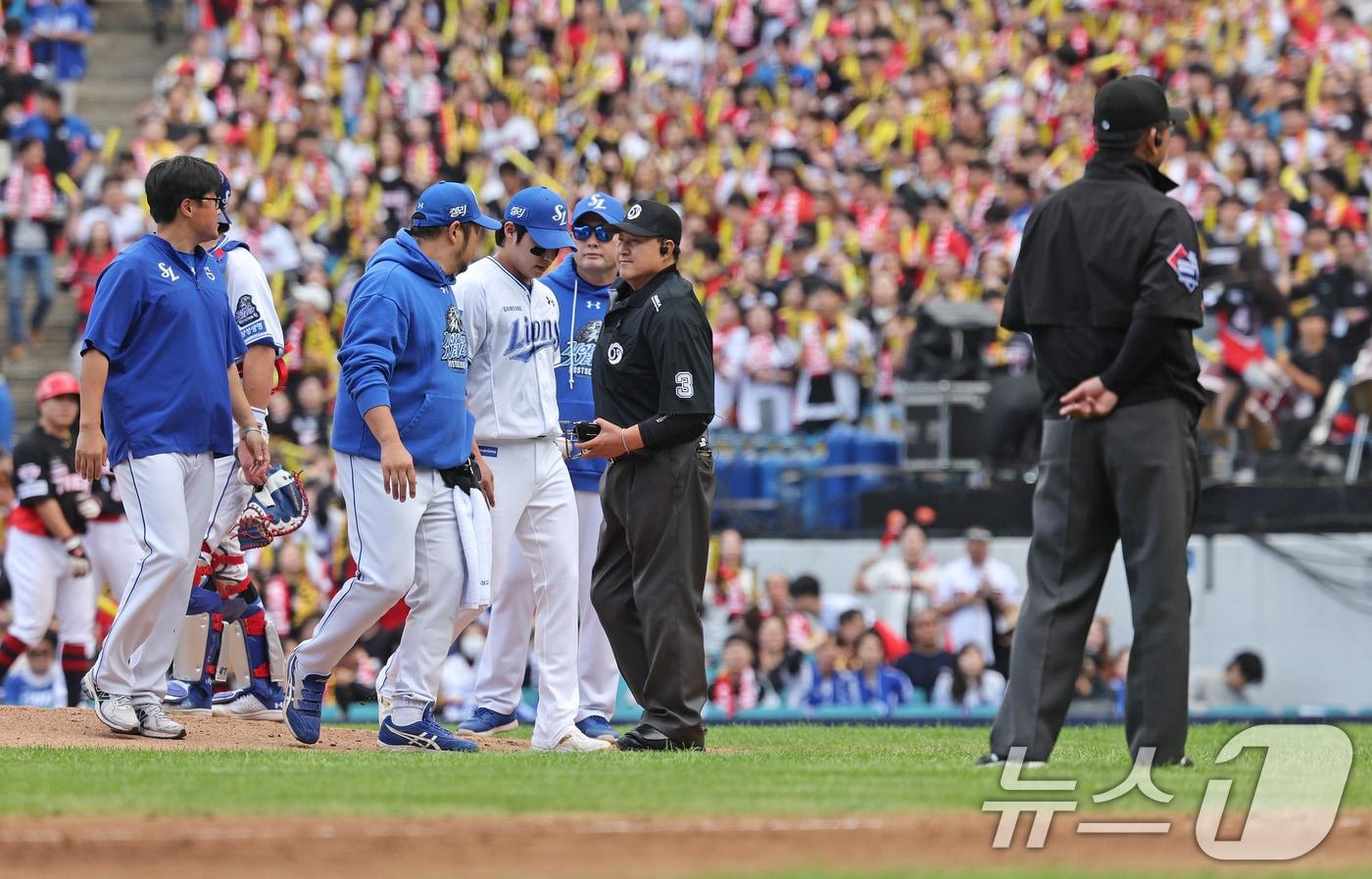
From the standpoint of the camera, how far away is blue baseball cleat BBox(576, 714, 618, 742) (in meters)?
9.62

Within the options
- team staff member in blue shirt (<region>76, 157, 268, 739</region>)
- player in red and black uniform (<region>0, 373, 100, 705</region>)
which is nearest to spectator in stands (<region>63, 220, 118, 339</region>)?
player in red and black uniform (<region>0, 373, 100, 705</region>)

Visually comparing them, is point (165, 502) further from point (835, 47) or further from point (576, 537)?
point (835, 47)

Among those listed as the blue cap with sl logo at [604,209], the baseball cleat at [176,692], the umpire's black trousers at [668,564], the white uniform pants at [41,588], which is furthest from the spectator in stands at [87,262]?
the umpire's black trousers at [668,564]

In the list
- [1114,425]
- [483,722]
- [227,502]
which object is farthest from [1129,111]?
[227,502]

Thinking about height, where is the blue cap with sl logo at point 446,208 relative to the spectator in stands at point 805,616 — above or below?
above

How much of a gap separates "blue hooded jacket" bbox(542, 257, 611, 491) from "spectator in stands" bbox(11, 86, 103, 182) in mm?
12446

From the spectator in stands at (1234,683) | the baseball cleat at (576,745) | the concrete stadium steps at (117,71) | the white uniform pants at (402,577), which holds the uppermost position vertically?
the concrete stadium steps at (117,71)

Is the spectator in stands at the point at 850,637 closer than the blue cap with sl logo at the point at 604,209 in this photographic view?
No

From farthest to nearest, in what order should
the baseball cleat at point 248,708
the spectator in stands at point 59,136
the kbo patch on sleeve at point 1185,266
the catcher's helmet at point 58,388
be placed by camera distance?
the spectator in stands at point 59,136
the catcher's helmet at point 58,388
the baseball cleat at point 248,708
the kbo patch on sleeve at point 1185,266

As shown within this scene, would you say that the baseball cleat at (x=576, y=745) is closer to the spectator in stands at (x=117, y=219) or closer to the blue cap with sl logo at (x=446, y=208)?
the blue cap with sl logo at (x=446, y=208)

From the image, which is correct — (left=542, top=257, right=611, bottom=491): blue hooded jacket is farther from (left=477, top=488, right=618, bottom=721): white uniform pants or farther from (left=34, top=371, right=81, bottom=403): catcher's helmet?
(left=34, top=371, right=81, bottom=403): catcher's helmet

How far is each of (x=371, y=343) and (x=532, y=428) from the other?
42.5 inches

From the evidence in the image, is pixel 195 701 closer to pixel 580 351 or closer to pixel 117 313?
pixel 117 313

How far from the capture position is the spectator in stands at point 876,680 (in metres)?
15.0
